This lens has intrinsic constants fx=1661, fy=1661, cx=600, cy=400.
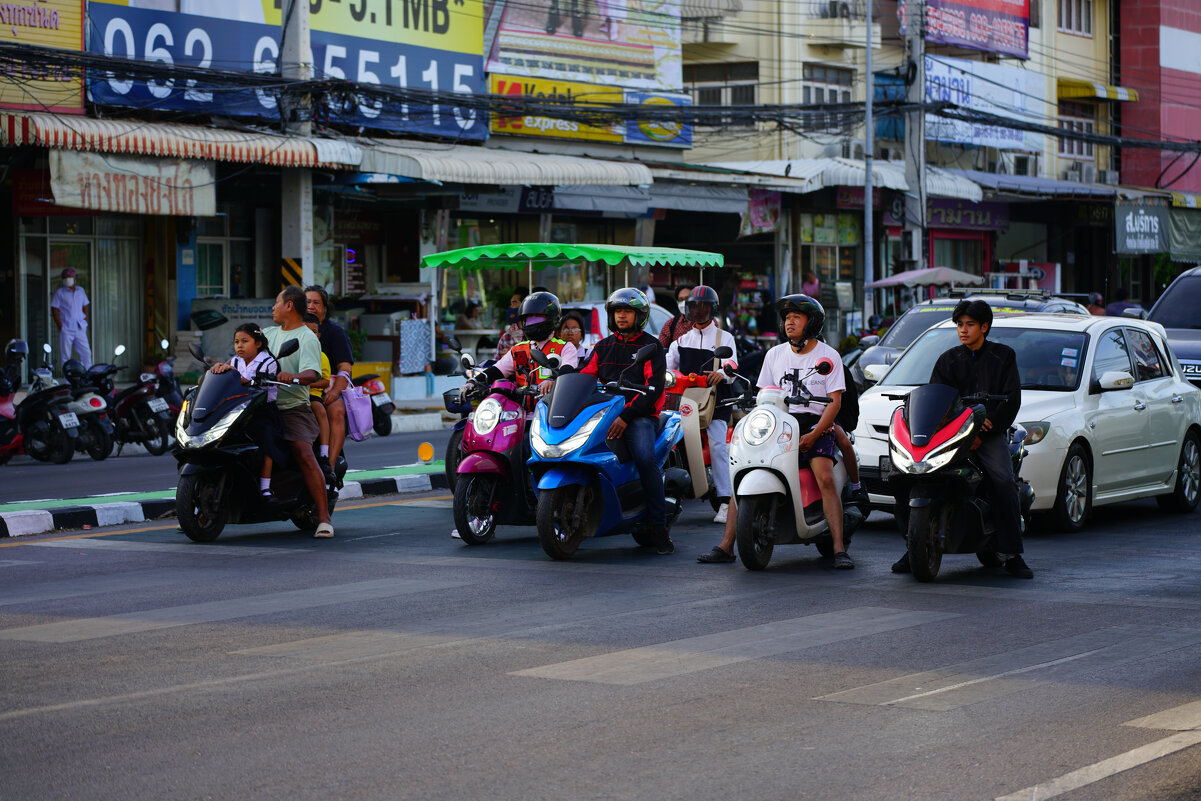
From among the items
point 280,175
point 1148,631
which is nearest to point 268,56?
point 280,175

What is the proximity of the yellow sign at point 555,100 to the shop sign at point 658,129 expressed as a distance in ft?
1.22

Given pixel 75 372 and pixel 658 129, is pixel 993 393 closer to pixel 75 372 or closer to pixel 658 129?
pixel 75 372

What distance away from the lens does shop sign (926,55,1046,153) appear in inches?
1670

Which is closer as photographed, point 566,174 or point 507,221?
point 566,174

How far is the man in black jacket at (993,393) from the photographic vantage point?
9836mm

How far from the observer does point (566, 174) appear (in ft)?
93.9

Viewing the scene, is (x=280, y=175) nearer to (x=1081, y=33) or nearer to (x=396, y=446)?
(x=396, y=446)

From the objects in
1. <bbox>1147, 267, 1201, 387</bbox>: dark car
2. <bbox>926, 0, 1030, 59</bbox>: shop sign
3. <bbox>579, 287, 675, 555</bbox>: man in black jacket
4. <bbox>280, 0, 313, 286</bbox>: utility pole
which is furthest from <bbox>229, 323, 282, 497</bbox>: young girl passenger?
<bbox>926, 0, 1030, 59</bbox>: shop sign

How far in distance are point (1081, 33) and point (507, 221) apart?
26.2 meters

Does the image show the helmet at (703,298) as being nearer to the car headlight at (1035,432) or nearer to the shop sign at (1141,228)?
the car headlight at (1035,432)

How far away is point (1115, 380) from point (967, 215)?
33602 mm

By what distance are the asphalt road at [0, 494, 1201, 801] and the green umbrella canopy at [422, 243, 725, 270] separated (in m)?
9.13

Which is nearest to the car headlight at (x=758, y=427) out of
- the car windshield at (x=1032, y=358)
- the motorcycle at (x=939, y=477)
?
the motorcycle at (x=939, y=477)

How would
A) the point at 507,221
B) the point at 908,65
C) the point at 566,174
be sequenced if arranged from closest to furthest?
the point at 566,174, the point at 507,221, the point at 908,65
